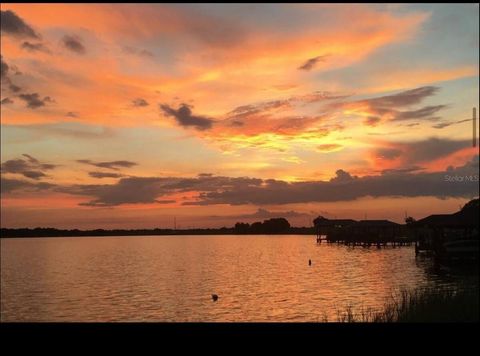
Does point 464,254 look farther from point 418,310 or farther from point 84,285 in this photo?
point 84,285

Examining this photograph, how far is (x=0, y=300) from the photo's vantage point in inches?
1751

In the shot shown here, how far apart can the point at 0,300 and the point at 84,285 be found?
474 inches

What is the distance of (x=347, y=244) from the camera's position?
12250 cm

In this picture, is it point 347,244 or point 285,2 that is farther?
point 347,244

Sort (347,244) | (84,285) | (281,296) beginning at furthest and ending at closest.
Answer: (347,244) → (84,285) → (281,296)
